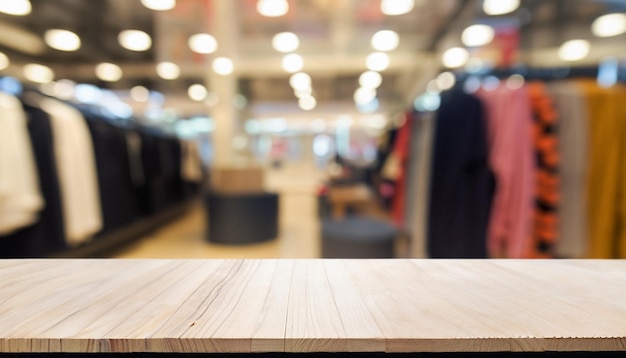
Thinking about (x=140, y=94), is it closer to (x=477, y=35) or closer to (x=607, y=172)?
(x=477, y=35)

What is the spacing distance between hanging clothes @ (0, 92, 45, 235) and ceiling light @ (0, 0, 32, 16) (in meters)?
2.99

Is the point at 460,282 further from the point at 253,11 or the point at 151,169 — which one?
the point at 253,11

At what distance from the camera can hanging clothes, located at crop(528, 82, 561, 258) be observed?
1.38m

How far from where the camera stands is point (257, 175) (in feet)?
12.1

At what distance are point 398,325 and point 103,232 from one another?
2.87 metres

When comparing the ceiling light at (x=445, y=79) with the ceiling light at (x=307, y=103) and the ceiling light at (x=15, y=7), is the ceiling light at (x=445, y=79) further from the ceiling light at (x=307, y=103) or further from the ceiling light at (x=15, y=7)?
the ceiling light at (x=15, y=7)

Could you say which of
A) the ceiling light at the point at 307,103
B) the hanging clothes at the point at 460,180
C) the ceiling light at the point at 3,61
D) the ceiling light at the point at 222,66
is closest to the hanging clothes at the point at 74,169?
the hanging clothes at the point at 460,180

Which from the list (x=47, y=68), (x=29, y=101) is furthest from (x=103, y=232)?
(x=47, y=68)

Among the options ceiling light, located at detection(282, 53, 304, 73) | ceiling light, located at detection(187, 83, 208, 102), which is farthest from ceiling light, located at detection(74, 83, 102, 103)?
ceiling light, located at detection(282, 53, 304, 73)

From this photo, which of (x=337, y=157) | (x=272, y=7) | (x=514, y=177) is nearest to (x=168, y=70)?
(x=272, y=7)

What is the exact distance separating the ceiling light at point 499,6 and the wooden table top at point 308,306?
13.9 ft

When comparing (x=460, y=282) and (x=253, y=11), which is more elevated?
(x=253, y=11)

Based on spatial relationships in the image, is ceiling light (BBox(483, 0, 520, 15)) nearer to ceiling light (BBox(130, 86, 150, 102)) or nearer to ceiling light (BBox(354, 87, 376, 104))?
ceiling light (BBox(354, 87, 376, 104))

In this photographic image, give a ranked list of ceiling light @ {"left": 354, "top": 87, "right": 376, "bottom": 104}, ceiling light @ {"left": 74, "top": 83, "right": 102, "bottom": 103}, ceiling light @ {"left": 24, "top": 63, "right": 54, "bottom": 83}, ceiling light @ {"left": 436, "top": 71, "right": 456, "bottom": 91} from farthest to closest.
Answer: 1. ceiling light @ {"left": 354, "top": 87, "right": 376, "bottom": 104}
2. ceiling light @ {"left": 24, "top": 63, "right": 54, "bottom": 83}
3. ceiling light @ {"left": 436, "top": 71, "right": 456, "bottom": 91}
4. ceiling light @ {"left": 74, "top": 83, "right": 102, "bottom": 103}
